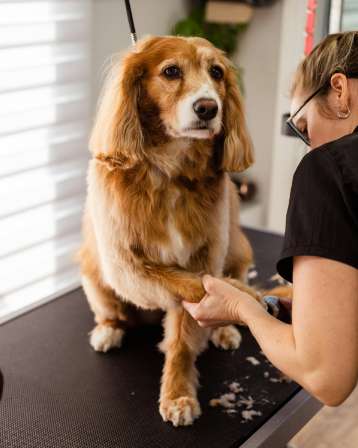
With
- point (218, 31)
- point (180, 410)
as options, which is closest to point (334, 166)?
point (180, 410)

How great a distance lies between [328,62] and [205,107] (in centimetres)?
26

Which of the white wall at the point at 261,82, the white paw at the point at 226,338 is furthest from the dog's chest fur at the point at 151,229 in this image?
the white wall at the point at 261,82

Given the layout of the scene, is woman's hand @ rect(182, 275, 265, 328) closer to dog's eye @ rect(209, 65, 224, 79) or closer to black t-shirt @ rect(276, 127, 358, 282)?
black t-shirt @ rect(276, 127, 358, 282)

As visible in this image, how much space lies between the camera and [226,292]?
4.24 ft

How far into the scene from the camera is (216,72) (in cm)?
142

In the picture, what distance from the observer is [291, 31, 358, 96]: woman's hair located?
3.72 ft

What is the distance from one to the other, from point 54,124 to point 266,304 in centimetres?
144

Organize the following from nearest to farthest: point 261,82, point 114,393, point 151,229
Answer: point 151,229 < point 114,393 < point 261,82

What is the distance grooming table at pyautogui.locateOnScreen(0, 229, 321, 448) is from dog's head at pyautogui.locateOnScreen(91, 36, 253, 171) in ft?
1.84

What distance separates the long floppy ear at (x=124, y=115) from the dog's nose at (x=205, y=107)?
6.0 inches

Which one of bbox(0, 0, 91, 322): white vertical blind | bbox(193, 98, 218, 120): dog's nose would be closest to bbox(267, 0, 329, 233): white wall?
bbox(0, 0, 91, 322): white vertical blind

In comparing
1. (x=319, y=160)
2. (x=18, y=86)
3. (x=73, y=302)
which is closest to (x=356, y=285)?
(x=319, y=160)

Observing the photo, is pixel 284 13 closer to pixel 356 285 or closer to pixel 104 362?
pixel 104 362

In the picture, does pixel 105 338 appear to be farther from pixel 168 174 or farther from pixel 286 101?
pixel 286 101
